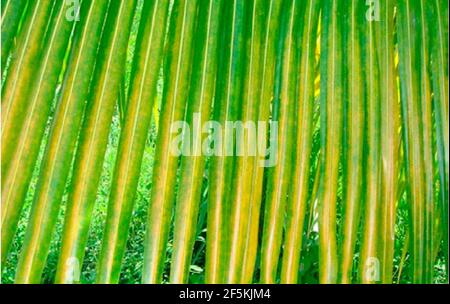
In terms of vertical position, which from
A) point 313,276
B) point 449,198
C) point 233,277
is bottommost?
point 313,276

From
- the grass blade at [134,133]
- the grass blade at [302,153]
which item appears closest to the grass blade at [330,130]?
the grass blade at [302,153]

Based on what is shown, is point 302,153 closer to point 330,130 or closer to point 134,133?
point 330,130

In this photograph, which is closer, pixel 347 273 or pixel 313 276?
pixel 347 273

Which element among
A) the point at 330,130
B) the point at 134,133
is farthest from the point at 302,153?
the point at 134,133

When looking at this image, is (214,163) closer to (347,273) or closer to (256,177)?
(256,177)

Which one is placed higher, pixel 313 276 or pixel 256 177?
pixel 256 177

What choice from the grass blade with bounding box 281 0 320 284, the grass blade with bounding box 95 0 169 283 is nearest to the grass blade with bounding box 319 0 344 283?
the grass blade with bounding box 281 0 320 284

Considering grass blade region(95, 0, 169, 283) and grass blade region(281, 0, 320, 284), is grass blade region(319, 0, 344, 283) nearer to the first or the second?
grass blade region(281, 0, 320, 284)

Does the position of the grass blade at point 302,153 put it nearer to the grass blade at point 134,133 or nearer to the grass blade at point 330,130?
the grass blade at point 330,130
